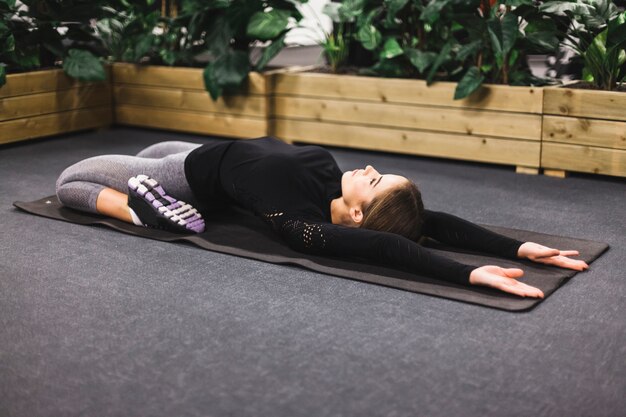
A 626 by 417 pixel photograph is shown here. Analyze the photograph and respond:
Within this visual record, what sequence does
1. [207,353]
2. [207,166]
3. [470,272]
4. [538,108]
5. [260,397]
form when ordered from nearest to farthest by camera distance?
[260,397] < [207,353] < [470,272] < [207,166] < [538,108]

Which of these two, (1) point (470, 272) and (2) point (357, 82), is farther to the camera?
(2) point (357, 82)

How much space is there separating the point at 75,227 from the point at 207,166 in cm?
59

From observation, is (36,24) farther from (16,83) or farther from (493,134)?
(493,134)

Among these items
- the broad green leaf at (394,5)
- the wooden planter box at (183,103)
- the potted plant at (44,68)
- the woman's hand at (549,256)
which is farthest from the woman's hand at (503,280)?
the potted plant at (44,68)

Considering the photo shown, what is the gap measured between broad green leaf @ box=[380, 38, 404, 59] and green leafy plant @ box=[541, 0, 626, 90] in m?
0.82

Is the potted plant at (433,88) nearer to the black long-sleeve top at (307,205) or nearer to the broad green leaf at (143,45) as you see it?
the broad green leaf at (143,45)

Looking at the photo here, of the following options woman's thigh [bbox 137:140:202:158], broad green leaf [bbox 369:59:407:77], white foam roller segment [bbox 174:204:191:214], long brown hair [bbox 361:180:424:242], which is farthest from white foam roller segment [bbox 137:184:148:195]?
broad green leaf [bbox 369:59:407:77]

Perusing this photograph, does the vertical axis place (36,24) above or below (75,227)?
above

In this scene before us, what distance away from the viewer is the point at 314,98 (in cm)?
462

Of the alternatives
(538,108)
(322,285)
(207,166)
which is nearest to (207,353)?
A: (322,285)

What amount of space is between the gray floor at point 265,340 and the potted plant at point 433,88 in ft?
3.67

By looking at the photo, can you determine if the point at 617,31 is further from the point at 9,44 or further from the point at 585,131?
the point at 9,44

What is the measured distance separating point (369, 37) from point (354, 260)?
77.5 inches

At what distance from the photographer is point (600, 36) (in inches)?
146
